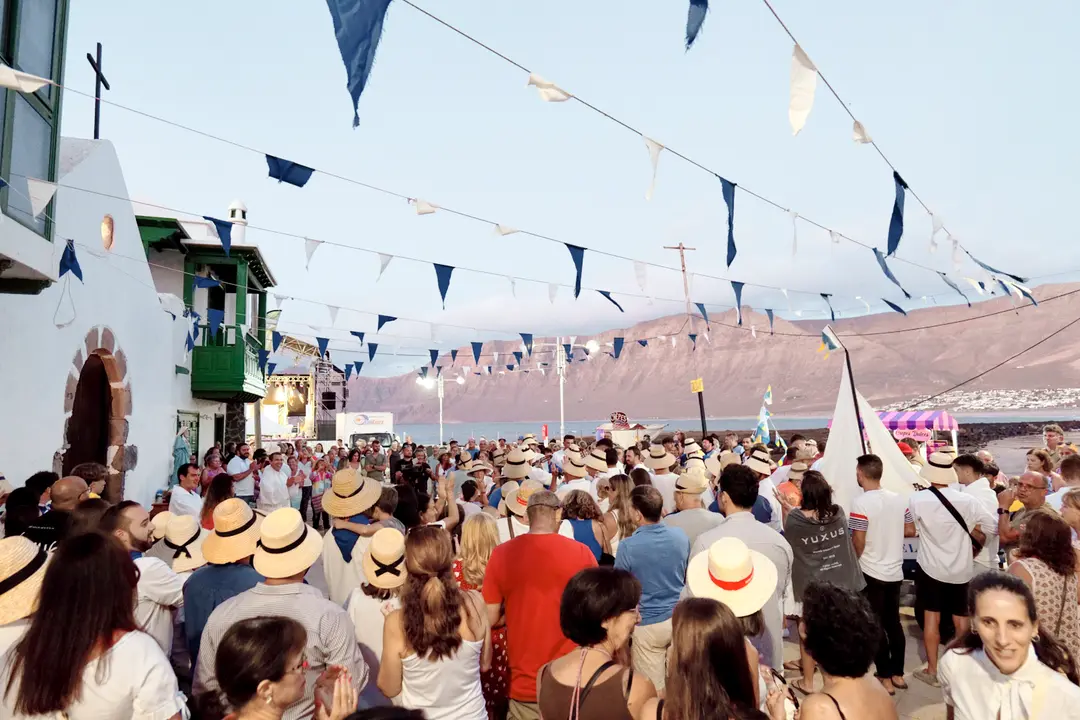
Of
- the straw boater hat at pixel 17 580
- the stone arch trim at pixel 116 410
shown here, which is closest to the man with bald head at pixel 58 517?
the straw boater hat at pixel 17 580

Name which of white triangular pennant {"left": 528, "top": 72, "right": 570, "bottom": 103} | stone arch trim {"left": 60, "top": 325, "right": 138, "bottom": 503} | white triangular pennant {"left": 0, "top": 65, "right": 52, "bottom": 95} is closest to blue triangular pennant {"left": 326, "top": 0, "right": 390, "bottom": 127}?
white triangular pennant {"left": 528, "top": 72, "right": 570, "bottom": 103}

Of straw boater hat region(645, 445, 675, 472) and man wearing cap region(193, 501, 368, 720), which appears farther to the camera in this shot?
straw boater hat region(645, 445, 675, 472)

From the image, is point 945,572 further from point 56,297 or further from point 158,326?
point 158,326

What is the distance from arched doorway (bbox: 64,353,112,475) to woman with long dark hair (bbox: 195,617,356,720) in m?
11.0

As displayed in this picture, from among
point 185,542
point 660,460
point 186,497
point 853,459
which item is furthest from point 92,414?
point 853,459

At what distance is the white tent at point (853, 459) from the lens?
22.5 ft

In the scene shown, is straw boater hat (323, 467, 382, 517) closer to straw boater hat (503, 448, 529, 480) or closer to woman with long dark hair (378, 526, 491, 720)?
woman with long dark hair (378, 526, 491, 720)

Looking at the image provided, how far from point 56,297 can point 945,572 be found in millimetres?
10273

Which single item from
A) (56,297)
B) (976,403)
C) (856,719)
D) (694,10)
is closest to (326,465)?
(56,297)

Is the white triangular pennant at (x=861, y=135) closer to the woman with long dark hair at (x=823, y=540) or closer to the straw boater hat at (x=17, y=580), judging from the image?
the woman with long dark hair at (x=823, y=540)

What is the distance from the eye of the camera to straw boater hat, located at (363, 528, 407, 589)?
3.23 metres

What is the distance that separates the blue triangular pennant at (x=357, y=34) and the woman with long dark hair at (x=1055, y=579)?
13.7 feet

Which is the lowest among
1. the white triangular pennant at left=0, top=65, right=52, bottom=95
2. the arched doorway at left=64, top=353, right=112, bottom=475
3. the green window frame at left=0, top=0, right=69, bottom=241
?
the arched doorway at left=64, top=353, right=112, bottom=475

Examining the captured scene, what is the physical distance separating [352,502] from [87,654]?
7.80ft
